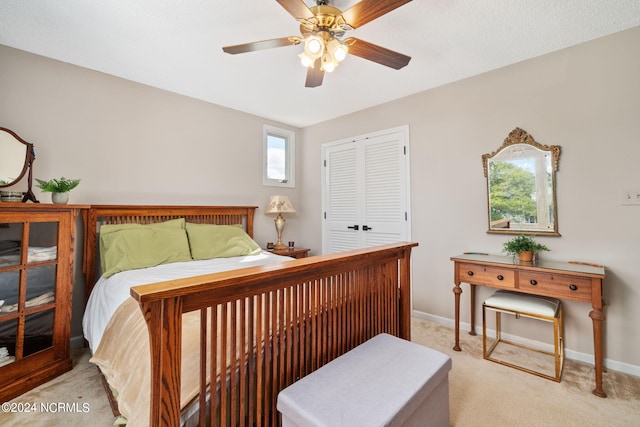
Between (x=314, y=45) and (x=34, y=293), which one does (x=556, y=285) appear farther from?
(x=34, y=293)

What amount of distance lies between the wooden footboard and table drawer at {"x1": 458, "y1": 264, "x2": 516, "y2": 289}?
988 millimetres

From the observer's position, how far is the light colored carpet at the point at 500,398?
164cm

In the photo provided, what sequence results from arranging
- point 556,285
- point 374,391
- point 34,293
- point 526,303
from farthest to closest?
point 526,303 < point 556,285 < point 34,293 < point 374,391

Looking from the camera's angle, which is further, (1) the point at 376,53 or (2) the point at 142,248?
(2) the point at 142,248

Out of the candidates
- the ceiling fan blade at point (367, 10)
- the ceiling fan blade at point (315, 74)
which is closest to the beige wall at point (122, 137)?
the ceiling fan blade at point (315, 74)

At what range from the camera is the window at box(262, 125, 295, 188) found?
4067mm

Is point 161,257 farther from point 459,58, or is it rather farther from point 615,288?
point 615,288

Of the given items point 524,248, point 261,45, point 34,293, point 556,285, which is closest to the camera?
point 261,45

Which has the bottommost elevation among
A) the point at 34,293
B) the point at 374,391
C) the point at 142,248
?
the point at 374,391

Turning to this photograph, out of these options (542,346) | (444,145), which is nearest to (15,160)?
(444,145)

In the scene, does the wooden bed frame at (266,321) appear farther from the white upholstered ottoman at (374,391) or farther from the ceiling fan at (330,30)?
the ceiling fan at (330,30)

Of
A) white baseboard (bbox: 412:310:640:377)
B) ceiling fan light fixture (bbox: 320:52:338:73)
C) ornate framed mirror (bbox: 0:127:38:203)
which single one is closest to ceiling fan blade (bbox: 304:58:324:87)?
ceiling fan light fixture (bbox: 320:52:338:73)

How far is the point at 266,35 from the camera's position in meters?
2.14

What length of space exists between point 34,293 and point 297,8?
253cm
